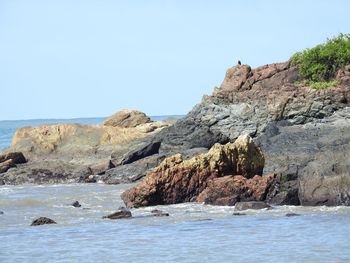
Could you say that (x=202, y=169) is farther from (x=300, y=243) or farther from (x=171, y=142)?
(x=171, y=142)

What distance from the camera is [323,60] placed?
52.2 meters

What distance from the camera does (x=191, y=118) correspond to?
1918 inches

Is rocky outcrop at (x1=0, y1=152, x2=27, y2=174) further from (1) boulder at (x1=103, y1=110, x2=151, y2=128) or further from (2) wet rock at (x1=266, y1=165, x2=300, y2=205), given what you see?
(2) wet rock at (x1=266, y1=165, x2=300, y2=205)

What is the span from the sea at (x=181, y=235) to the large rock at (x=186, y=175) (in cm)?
84

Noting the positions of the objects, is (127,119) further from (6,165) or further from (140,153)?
(140,153)

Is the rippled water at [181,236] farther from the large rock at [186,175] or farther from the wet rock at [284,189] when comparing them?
the large rock at [186,175]

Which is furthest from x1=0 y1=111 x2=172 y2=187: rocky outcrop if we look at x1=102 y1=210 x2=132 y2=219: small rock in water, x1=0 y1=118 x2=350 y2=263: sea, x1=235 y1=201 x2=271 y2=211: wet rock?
x1=102 y1=210 x2=132 y2=219: small rock in water

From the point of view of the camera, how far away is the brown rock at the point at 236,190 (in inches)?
1118

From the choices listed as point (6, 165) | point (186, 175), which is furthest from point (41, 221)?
point (6, 165)

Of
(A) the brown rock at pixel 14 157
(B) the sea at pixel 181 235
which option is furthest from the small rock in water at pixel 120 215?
(A) the brown rock at pixel 14 157

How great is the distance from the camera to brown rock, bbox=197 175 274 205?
2839 cm

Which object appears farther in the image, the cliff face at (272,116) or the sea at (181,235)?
the cliff face at (272,116)

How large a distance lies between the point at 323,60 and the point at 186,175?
80.0ft

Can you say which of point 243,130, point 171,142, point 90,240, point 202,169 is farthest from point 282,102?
point 90,240
